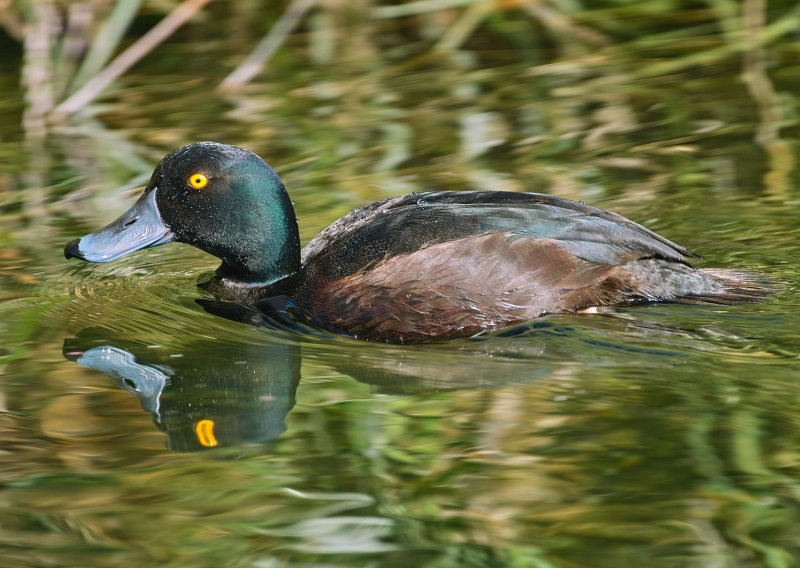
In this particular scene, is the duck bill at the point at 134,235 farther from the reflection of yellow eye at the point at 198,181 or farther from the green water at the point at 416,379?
the green water at the point at 416,379

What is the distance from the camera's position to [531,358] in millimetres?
5371

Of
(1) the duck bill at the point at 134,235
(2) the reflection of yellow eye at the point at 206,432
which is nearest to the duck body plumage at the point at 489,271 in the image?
(1) the duck bill at the point at 134,235

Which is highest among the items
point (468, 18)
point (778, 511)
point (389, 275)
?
point (468, 18)

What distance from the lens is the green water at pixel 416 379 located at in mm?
3994

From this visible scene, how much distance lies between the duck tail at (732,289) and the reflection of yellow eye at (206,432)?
221 centimetres

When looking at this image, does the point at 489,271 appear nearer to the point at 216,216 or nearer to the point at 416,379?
the point at 416,379

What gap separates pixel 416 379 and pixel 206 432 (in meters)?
0.89

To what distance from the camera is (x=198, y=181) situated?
6.07 meters

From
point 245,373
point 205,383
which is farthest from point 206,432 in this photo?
point 245,373

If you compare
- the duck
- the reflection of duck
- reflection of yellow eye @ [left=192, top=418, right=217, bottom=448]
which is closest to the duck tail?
the duck

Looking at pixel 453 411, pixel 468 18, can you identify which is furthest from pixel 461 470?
pixel 468 18

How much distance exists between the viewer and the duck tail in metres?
5.77

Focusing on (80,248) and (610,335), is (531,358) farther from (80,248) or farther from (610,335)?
(80,248)

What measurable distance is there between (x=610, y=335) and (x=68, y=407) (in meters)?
2.24
